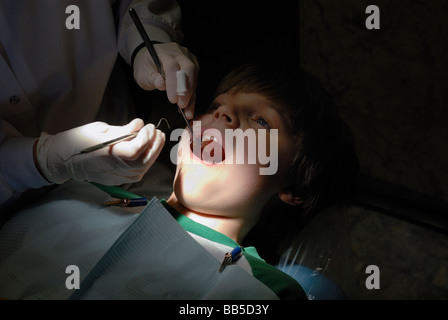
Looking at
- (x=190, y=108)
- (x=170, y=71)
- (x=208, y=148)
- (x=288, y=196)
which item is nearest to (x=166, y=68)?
(x=170, y=71)

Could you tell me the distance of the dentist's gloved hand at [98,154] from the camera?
96 cm

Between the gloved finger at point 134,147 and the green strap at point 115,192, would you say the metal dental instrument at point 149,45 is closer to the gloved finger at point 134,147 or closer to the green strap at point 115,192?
the gloved finger at point 134,147

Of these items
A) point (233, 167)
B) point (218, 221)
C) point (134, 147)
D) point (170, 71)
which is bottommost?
point (218, 221)

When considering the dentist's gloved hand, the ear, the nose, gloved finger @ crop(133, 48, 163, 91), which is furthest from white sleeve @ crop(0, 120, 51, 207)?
the ear

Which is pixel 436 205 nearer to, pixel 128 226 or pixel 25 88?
pixel 128 226

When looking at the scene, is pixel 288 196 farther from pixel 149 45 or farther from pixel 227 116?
pixel 149 45

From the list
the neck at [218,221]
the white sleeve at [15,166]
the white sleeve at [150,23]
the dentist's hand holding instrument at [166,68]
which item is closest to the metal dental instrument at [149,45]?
the dentist's hand holding instrument at [166,68]

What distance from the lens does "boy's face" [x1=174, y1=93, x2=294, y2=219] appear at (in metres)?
1.07

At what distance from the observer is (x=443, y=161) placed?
57.1 inches

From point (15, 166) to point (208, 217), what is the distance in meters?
0.47

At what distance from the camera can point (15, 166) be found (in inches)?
39.2

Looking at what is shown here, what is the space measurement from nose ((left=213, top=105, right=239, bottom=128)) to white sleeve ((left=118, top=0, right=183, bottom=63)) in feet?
0.89

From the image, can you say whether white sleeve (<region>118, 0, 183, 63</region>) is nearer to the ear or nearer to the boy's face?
the boy's face
